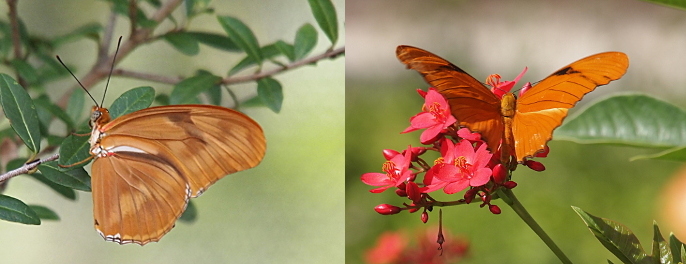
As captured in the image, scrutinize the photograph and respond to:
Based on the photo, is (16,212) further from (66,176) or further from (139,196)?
(139,196)

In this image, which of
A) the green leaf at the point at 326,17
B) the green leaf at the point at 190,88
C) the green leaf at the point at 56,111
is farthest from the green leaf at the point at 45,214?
the green leaf at the point at 326,17

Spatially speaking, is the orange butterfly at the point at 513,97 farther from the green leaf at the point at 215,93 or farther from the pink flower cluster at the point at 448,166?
the green leaf at the point at 215,93

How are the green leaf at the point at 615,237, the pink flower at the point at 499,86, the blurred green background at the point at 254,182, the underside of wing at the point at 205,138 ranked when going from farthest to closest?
1. the blurred green background at the point at 254,182
2. the underside of wing at the point at 205,138
3. the pink flower at the point at 499,86
4. the green leaf at the point at 615,237

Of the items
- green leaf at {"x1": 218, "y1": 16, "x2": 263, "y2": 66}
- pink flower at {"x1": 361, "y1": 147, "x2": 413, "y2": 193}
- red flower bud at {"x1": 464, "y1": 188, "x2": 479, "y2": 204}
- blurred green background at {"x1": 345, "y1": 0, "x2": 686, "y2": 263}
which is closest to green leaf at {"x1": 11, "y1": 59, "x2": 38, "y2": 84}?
green leaf at {"x1": 218, "y1": 16, "x2": 263, "y2": 66}

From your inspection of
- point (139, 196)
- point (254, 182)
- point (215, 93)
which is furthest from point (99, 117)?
point (254, 182)

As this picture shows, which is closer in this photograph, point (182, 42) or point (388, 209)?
point (388, 209)

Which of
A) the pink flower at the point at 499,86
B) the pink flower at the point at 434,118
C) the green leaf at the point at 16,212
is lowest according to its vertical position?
the green leaf at the point at 16,212
